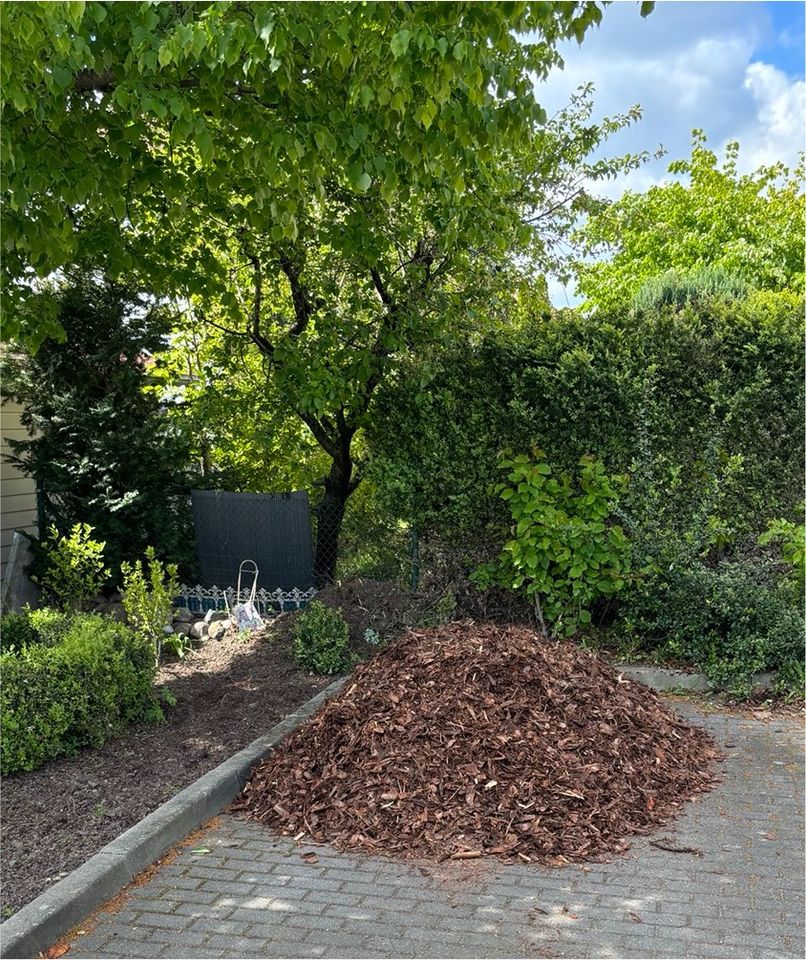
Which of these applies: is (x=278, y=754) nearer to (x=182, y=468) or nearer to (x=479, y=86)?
(x=479, y=86)

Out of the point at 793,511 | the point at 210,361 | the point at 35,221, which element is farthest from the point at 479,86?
the point at 210,361

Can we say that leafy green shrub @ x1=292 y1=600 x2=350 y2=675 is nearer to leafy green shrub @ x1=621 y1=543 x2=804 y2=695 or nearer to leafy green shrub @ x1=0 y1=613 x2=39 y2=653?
leafy green shrub @ x1=0 y1=613 x2=39 y2=653

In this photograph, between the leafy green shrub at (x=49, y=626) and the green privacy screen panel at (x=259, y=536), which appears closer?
the leafy green shrub at (x=49, y=626)

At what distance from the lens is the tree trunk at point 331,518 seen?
9.60 meters

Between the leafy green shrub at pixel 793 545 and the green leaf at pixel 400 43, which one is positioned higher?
the green leaf at pixel 400 43

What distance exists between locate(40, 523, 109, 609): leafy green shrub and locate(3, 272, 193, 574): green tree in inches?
12.4

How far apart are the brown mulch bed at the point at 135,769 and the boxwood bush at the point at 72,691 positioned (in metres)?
0.12

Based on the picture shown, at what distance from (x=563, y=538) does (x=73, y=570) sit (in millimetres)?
4569

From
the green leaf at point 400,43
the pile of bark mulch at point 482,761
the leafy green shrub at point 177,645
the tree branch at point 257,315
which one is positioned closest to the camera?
the green leaf at point 400,43

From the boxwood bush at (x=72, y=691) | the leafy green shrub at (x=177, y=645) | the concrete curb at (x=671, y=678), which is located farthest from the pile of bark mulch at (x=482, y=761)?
the leafy green shrub at (x=177, y=645)

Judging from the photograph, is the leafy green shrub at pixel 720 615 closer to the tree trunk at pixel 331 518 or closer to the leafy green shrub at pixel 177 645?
the tree trunk at pixel 331 518

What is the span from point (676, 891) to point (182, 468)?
709cm

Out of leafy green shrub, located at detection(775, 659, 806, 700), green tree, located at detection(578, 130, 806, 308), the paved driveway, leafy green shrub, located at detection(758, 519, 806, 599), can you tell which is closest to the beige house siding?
the paved driveway

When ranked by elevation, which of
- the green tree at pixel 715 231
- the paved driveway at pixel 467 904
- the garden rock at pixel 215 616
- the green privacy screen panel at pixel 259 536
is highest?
the green tree at pixel 715 231
